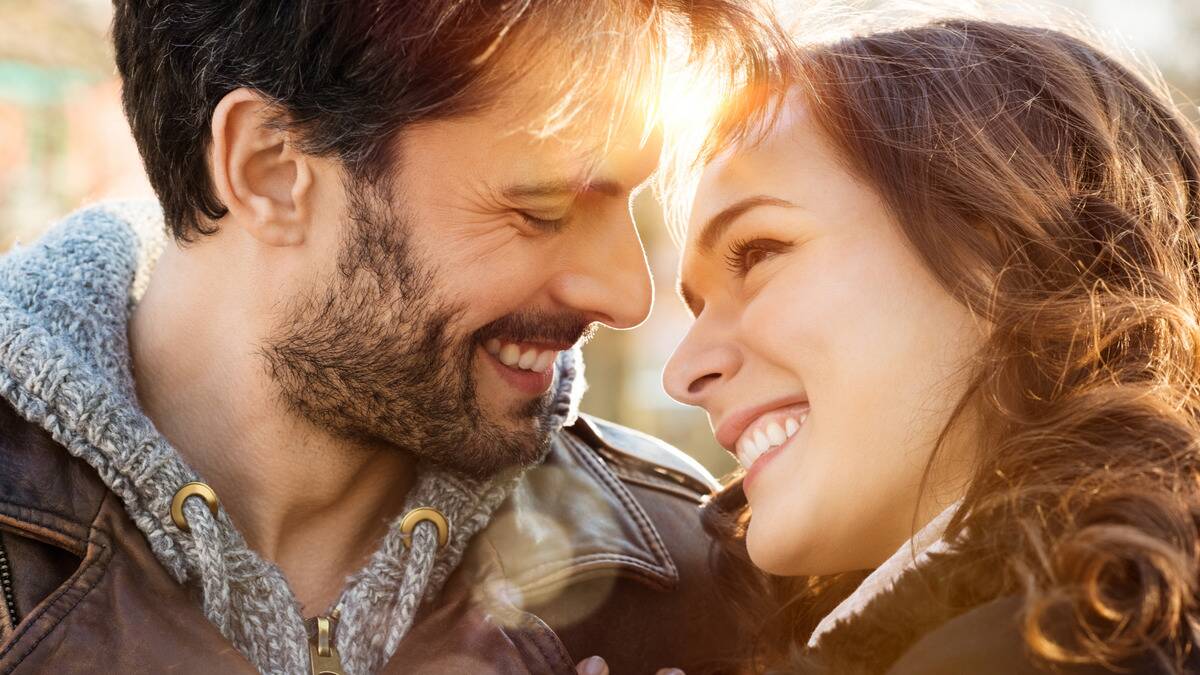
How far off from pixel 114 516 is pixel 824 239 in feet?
4.43

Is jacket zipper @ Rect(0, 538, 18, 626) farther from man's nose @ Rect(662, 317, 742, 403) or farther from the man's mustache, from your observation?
man's nose @ Rect(662, 317, 742, 403)

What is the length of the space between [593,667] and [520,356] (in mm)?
668

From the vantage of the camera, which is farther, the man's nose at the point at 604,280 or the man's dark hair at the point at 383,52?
the man's nose at the point at 604,280

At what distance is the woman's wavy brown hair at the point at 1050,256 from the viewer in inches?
65.9

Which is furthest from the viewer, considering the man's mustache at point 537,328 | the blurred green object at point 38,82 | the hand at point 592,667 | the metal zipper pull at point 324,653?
the blurred green object at point 38,82

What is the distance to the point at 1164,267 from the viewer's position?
6.61ft

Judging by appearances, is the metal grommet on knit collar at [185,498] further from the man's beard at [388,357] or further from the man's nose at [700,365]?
the man's nose at [700,365]

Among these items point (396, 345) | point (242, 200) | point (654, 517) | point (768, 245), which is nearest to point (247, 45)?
point (242, 200)

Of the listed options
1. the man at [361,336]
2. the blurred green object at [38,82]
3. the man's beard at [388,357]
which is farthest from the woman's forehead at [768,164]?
the blurred green object at [38,82]

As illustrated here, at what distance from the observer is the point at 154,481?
2170 mm

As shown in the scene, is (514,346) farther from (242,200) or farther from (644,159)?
(242,200)

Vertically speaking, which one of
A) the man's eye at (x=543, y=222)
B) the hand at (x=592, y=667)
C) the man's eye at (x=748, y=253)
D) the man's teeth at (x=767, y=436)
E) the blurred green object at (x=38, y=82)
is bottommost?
the hand at (x=592, y=667)

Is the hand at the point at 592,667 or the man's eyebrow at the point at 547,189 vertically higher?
the man's eyebrow at the point at 547,189

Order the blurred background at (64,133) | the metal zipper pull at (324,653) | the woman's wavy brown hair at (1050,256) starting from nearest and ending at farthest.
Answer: the woman's wavy brown hair at (1050,256)
the metal zipper pull at (324,653)
the blurred background at (64,133)
